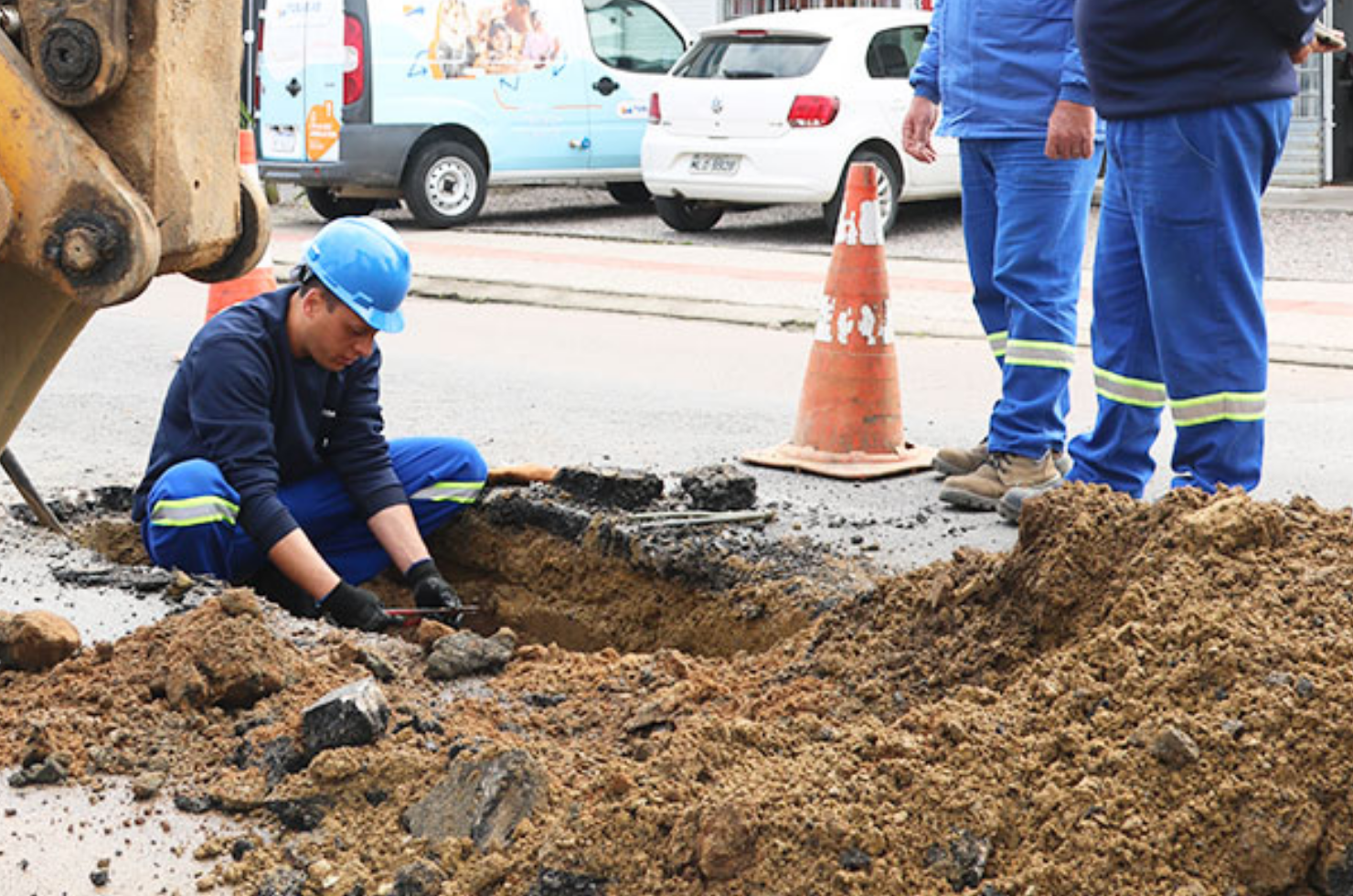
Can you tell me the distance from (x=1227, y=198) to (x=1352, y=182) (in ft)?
50.6

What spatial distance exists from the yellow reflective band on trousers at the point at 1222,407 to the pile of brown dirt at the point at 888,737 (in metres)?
1.21

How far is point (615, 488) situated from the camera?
5.82 m

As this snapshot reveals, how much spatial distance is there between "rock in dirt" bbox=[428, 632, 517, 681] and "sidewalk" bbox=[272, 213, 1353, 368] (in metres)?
6.18

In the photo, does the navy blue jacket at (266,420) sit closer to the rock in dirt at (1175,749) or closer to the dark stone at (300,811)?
the dark stone at (300,811)

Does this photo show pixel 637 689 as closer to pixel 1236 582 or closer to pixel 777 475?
pixel 1236 582

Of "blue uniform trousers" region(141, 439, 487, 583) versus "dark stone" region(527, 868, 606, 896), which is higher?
"blue uniform trousers" region(141, 439, 487, 583)

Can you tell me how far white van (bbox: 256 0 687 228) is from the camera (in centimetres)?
1517

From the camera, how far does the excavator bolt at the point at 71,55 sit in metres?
2.42

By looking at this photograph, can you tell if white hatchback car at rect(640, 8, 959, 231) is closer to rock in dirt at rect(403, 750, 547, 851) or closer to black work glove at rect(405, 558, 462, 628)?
black work glove at rect(405, 558, 462, 628)

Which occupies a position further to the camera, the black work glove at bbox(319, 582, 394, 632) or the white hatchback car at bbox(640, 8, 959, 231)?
the white hatchback car at bbox(640, 8, 959, 231)

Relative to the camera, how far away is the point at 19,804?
3496 millimetres

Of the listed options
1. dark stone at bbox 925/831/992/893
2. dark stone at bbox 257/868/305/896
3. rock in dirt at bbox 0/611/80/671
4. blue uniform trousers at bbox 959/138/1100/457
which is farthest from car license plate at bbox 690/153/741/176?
dark stone at bbox 925/831/992/893

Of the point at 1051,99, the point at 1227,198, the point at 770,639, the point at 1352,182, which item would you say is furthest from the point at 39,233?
the point at 1352,182

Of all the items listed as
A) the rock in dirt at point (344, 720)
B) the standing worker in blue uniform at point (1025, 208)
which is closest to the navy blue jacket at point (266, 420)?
the rock in dirt at point (344, 720)
